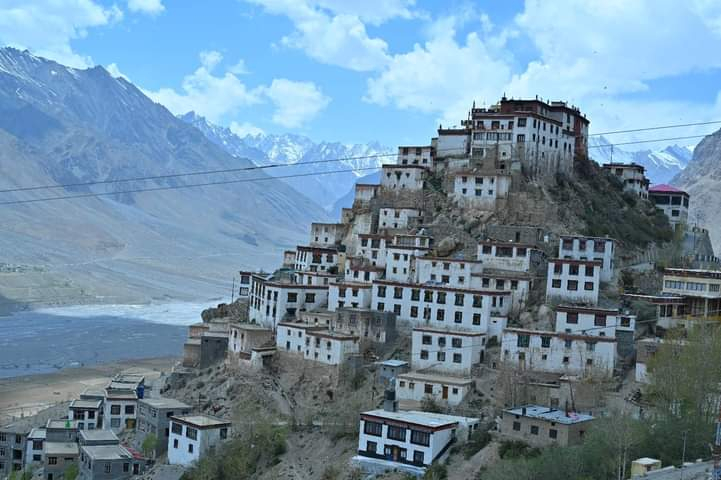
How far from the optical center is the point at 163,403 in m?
41.9

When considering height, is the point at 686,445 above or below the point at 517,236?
below

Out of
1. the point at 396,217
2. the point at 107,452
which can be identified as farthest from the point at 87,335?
the point at 107,452

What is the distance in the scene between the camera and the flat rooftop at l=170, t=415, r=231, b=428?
37875 millimetres

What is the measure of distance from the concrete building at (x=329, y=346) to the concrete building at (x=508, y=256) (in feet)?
24.0

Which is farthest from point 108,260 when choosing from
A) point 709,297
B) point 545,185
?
point 709,297

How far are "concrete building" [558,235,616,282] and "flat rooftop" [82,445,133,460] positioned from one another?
21.4 m

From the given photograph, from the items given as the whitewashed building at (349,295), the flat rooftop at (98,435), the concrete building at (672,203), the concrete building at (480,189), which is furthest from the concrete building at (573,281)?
the flat rooftop at (98,435)

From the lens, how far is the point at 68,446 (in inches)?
1660

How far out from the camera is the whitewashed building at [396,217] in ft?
160

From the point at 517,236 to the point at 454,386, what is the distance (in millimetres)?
10802

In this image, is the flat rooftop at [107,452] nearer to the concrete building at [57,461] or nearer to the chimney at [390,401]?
the concrete building at [57,461]

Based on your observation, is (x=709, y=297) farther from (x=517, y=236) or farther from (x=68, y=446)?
(x=68, y=446)

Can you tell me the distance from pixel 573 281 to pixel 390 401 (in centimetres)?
975

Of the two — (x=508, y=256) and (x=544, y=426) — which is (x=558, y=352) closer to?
(x=544, y=426)
